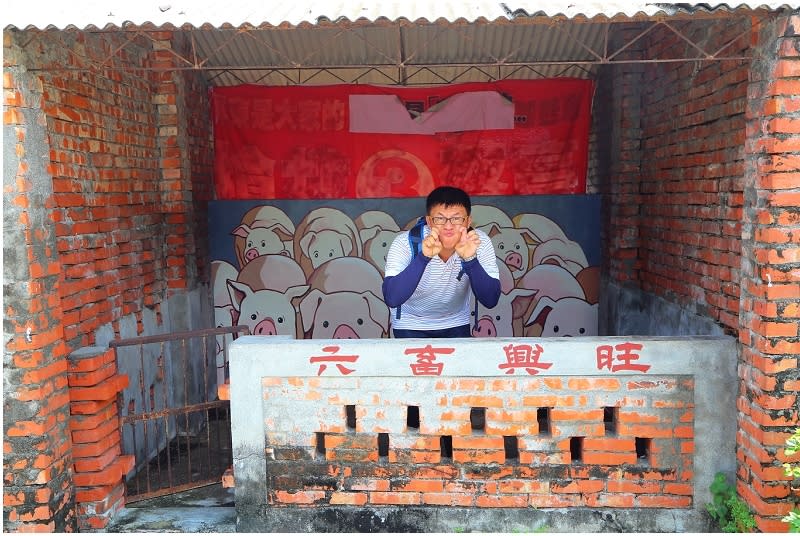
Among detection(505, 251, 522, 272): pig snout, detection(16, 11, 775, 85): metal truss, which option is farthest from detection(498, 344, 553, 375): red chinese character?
detection(505, 251, 522, 272): pig snout

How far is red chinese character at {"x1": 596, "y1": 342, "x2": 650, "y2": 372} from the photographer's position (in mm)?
4164

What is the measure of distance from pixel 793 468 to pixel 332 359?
2.81 m

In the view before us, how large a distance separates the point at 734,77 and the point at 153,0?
3.69 meters

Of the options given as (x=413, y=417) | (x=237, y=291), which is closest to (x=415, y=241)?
(x=413, y=417)

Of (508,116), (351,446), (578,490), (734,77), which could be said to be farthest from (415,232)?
(508,116)

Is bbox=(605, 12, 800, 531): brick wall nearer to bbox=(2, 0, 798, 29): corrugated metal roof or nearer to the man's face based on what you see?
bbox=(2, 0, 798, 29): corrugated metal roof

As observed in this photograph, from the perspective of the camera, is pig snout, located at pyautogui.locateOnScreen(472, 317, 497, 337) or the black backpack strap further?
pig snout, located at pyautogui.locateOnScreen(472, 317, 497, 337)

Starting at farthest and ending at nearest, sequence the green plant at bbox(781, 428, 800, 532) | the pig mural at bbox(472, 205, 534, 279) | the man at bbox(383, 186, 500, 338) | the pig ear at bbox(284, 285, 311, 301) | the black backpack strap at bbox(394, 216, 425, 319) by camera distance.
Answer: the pig ear at bbox(284, 285, 311, 301) < the pig mural at bbox(472, 205, 534, 279) < the black backpack strap at bbox(394, 216, 425, 319) < the man at bbox(383, 186, 500, 338) < the green plant at bbox(781, 428, 800, 532)

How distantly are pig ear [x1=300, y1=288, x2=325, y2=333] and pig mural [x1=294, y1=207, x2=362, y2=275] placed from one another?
269 millimetres

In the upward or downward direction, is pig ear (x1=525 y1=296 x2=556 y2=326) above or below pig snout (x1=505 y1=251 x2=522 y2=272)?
below

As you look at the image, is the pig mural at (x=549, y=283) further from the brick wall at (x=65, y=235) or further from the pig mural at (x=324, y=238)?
the brick wall at (x=65, y=235)

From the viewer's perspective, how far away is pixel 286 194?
7621 millimetres

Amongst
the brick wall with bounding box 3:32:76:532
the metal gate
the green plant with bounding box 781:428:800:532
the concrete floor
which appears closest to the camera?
the green plant with bounding box 781:428:800:532

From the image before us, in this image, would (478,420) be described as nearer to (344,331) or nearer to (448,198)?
(448,198)
